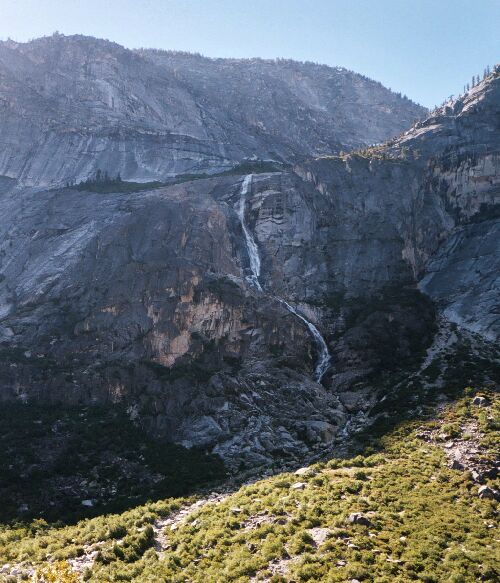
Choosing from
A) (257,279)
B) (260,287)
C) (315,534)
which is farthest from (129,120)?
(315,534)

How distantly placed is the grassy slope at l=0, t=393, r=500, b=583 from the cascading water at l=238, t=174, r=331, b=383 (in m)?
27.2

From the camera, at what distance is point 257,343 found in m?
65.4

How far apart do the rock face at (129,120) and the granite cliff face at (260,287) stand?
10043mm

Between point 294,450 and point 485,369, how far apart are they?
23.8 m

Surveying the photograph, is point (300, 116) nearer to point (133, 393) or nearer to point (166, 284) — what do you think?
point (166, 284)

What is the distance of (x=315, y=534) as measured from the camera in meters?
25.6

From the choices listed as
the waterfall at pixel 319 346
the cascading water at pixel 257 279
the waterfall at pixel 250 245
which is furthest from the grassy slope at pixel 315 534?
the waterfall at pixel 250 245

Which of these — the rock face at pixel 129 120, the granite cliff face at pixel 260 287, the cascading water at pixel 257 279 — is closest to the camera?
the granite cliff face at pixel 260 287

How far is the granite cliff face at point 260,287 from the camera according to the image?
56938 mm

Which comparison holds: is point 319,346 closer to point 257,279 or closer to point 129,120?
point 257,279

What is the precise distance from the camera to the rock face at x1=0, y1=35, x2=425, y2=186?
121 m

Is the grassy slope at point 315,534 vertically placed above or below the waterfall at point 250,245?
below

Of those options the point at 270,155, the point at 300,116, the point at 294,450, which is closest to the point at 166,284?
the point at 294,450

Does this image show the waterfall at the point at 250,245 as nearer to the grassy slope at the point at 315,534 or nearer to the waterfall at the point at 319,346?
the waterfall at the point at 319,346
